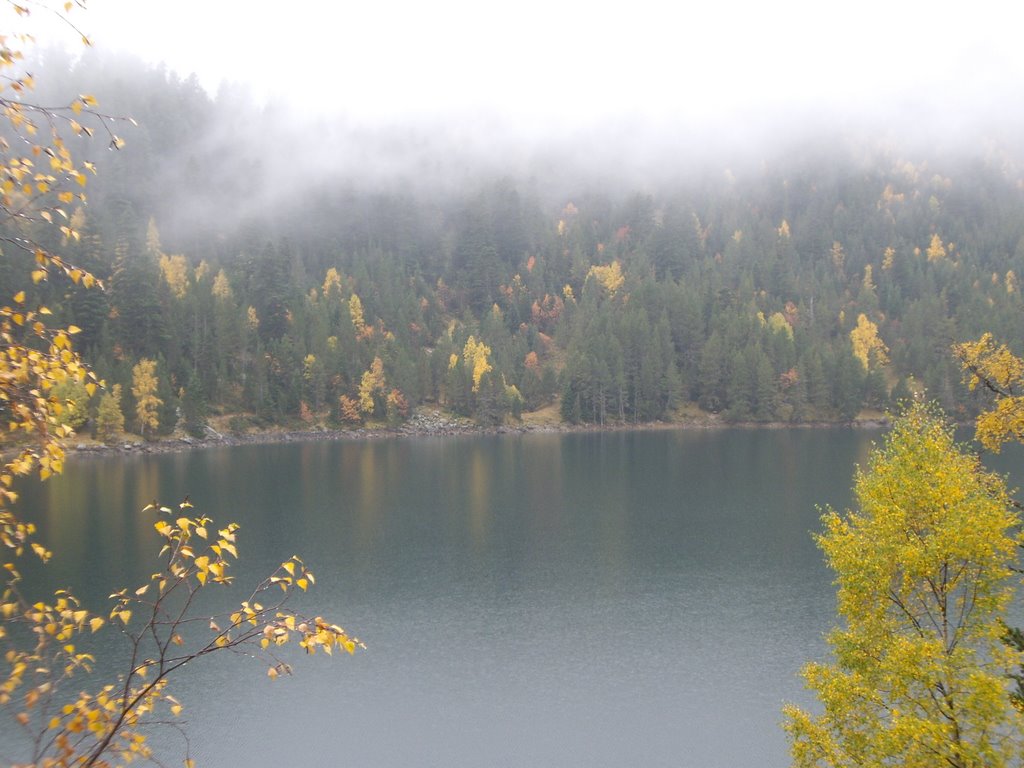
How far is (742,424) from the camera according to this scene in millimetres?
137625

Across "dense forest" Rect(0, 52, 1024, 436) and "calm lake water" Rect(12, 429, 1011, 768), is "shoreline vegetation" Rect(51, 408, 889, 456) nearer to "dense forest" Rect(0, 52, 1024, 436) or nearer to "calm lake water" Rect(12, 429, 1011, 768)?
"dense forest" Rect(0, 52, 1024, 436)

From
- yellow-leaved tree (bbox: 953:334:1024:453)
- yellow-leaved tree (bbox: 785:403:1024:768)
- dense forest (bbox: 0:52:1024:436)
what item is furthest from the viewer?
dense forest (bbox: 0:52:1024:436)

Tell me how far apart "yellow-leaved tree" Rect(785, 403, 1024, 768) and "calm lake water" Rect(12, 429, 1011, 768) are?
297 inches

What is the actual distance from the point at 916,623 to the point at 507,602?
24655 millimetres

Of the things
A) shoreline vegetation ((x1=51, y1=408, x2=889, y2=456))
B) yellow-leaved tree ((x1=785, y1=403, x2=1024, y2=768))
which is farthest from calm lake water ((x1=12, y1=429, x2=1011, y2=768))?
shoreline vegetation ((x1=51, y1=408, x2=889, y2=456))

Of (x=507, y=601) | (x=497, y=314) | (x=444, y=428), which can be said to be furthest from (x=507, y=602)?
(x=497, y=314)

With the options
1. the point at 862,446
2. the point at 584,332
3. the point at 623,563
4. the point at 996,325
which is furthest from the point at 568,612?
the point at 996,325

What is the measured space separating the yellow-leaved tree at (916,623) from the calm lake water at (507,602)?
24.8ft

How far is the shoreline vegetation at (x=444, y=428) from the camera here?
361 ft

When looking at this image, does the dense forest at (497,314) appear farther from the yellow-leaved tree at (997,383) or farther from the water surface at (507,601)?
the yellow-leaved tree at (997,383)

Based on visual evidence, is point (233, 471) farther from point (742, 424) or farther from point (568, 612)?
point (742, 424)

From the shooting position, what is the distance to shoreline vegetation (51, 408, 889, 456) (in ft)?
361

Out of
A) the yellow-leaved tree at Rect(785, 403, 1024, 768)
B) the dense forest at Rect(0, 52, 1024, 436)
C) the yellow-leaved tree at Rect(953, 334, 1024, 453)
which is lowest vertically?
the yellow-leaved tree at Rect(785, 403, 1024, 768)

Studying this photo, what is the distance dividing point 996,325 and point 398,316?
120494 millimetres
